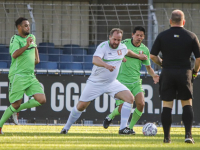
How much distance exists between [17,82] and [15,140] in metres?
2.12

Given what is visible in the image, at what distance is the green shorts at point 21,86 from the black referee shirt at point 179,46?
3.22 metres

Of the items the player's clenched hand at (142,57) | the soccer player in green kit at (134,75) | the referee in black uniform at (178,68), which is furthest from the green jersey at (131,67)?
the referee in black uniform at (178,68)

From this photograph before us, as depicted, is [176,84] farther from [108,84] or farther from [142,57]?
[142,57]

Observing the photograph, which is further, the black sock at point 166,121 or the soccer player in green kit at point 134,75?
the soccer player in green kit at point 134,75

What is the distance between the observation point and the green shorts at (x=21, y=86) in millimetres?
10859

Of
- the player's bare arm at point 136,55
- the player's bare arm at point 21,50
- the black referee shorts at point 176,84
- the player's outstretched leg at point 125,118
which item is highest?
the player's bare arm at point 21,50

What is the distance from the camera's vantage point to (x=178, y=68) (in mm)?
8516

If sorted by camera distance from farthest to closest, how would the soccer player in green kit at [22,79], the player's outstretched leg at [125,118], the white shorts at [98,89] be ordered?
the soccer player in green kit at [22,79]
the player's outstretched leg at [125,118]
the white shorts at [98,89]

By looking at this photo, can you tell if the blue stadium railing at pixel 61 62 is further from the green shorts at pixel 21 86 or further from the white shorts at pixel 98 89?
the white shorts at pixel 98 89

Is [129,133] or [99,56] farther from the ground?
[99,56]

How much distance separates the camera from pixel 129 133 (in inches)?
418

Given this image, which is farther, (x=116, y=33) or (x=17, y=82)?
(x=17, y=82)

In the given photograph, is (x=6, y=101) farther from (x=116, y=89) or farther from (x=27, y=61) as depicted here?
(x=116, y=89)

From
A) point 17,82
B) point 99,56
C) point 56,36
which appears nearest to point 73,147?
point 99,56
